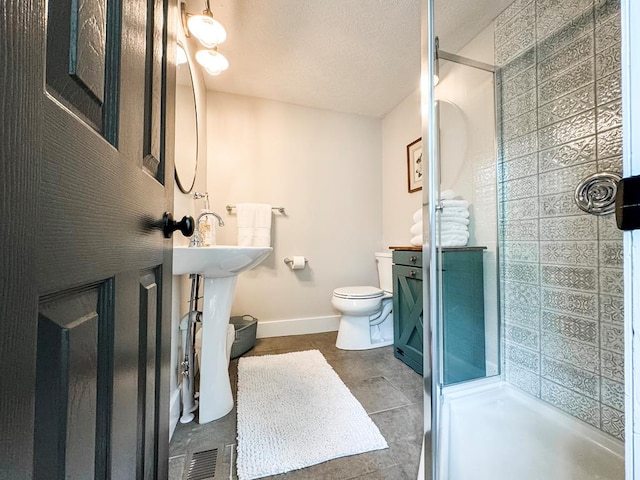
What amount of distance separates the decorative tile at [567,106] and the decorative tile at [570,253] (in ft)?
1.84

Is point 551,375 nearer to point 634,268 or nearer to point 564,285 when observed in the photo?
point 564,285

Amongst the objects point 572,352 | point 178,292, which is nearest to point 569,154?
point 572,352

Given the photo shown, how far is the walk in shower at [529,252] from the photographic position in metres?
0.99

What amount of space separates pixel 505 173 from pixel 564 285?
0.63 m

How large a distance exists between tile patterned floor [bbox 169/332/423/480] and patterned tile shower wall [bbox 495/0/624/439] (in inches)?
23.2

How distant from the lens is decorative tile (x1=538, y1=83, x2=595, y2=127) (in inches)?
42.5

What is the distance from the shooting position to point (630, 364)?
295 millimetres

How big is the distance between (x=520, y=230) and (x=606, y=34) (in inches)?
31.9

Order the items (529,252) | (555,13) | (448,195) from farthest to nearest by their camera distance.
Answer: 1. (448,195)
2. (529,252)
3. (555,13)

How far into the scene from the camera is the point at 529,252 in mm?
1319

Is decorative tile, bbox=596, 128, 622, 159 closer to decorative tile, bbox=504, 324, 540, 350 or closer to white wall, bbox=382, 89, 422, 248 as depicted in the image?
decorative tile, bbox=504, 324, 540, 350

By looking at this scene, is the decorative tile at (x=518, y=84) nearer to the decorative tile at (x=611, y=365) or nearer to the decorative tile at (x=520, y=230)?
the decorative tile at (x=520, y=230)

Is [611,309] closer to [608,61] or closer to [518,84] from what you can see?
[608,61]

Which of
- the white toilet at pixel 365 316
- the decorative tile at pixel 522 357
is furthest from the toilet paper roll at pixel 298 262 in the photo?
the decorative tile at pixel 522 357
